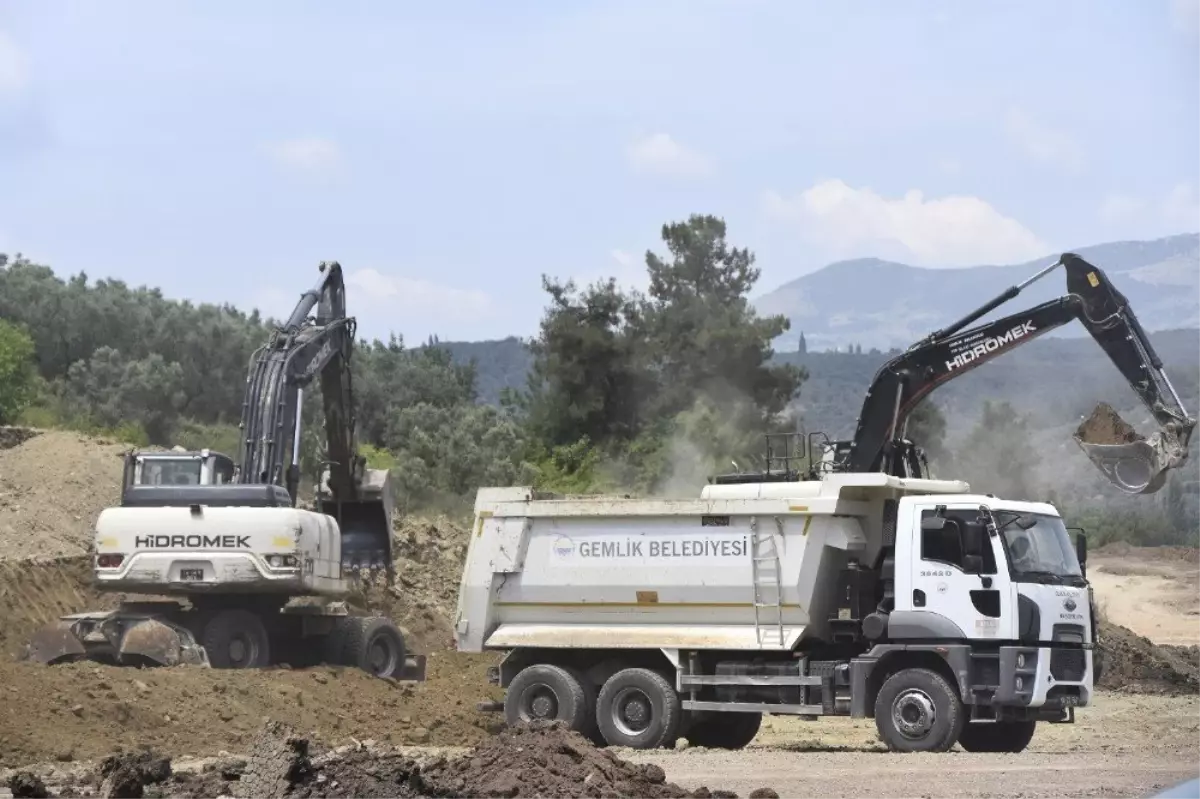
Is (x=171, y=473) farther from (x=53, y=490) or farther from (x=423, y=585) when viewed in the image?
(x=53, y=490)

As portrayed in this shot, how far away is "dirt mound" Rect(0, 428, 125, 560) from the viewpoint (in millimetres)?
30547

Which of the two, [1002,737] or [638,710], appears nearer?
[1002,737]

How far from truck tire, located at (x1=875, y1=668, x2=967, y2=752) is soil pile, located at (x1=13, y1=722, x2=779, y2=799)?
5.62 m

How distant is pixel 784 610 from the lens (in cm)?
1925

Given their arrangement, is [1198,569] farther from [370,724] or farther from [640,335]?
[370,724]

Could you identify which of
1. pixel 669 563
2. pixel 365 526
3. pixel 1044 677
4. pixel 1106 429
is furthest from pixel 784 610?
pixel 365 526

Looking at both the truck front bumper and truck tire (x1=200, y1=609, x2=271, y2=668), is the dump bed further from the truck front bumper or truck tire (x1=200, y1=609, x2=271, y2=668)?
truck tire (x1=200, y1=609, x2=271, y2=668)

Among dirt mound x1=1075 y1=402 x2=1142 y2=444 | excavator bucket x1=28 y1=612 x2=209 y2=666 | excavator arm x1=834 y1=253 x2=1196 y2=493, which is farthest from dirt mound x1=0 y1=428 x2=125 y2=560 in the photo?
dirt mound x1=1075 y1=402 x2=1142 y2=444

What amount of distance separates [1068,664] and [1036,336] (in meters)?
7.54

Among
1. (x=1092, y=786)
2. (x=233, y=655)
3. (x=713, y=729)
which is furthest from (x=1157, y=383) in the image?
(x=233, y=655)

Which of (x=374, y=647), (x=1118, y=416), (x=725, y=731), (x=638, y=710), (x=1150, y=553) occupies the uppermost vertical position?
(x=1118, y=416)

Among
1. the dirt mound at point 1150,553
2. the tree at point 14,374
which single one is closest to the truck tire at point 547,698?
the tree at point 14,374

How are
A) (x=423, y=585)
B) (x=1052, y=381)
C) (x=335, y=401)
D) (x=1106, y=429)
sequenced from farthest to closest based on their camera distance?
1. (x=1052, y=381)
2. (x=423, y=585)
3. (x=335, y=401)
4. (x=1106, y=429)

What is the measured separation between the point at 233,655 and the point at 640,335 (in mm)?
36636
